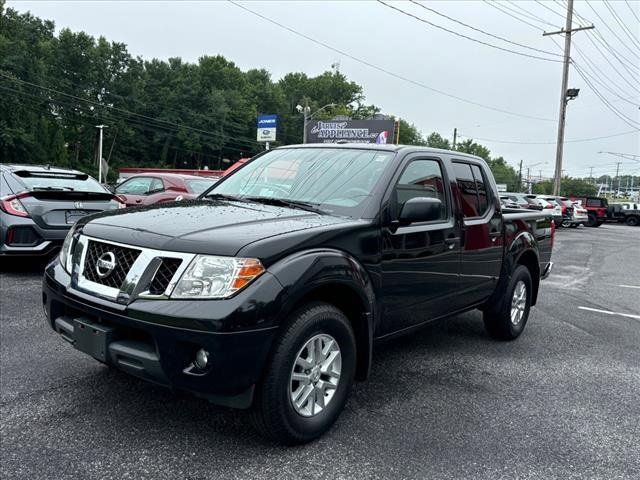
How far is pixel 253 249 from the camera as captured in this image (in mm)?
2652

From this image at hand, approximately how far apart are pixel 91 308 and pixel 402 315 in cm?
197

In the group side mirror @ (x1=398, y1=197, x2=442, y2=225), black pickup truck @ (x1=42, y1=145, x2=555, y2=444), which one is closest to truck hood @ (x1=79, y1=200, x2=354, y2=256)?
black pickup truck @ (x1=42, y1=145, x2=555, y2=444)

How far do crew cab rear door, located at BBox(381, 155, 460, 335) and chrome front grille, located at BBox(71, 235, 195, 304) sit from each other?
137 cm

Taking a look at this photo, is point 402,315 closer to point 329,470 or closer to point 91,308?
point 329,470

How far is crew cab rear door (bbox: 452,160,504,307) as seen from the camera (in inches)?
172

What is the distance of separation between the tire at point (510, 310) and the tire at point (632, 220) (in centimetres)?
3499

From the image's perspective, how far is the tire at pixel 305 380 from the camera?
8.93 feet

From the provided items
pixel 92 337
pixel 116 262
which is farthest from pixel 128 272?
pixel 92 337

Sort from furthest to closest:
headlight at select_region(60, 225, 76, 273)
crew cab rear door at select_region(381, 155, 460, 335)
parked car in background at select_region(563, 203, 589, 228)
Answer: parked car in background at select_region(563, 203, 589, 228)
crew cab rear door at select_region(381, 155, 460, 335)
headlight at select_region(60, 225, 76, 273)

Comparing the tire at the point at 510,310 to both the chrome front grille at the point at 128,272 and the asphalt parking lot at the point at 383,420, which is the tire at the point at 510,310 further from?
the chrome front grille at the point at 128,272

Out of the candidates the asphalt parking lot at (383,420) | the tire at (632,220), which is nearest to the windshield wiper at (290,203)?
the asphalt parking lot at (383,420)

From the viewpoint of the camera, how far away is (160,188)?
11094 millimetres

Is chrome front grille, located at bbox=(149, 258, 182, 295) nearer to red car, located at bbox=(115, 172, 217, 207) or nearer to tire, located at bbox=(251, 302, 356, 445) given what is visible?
tire, located at bbox=(251, 302, 356, 445)

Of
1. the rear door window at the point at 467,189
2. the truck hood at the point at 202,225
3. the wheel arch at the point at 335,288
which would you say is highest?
the rear door window at the point at 467,189
